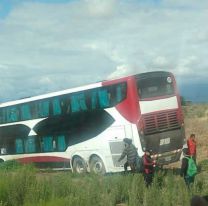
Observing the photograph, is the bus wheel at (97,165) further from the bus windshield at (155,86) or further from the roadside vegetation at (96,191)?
the roadside vegetation at (96,191)

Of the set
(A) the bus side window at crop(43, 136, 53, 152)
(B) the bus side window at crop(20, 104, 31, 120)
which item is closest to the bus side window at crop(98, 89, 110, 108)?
(A) the bus side window at crop(43, 136, 53, 152)

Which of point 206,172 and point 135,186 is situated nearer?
point 135,186

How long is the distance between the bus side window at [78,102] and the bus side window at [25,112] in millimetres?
3213

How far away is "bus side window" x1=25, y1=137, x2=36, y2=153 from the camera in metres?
24.4

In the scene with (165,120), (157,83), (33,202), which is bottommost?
(33,202)

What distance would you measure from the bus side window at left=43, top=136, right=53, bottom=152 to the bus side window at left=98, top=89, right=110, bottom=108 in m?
4.12

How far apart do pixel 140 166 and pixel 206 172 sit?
92.1 inches

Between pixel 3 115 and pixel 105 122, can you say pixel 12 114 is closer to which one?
pixel 3 115

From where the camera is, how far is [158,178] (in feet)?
47.0

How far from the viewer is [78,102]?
2114 cm

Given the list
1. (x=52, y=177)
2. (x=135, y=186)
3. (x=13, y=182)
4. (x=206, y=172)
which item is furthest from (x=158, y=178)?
(x=206, y=172)

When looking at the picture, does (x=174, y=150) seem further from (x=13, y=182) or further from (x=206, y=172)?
(x=13, y=182)

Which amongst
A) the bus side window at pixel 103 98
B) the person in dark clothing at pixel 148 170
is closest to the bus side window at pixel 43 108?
the bus side window at pixel 103 98

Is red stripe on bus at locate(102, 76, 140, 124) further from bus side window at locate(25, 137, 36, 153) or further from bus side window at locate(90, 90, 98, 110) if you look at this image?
bus side window at locate(25, 137, 36, 153)
